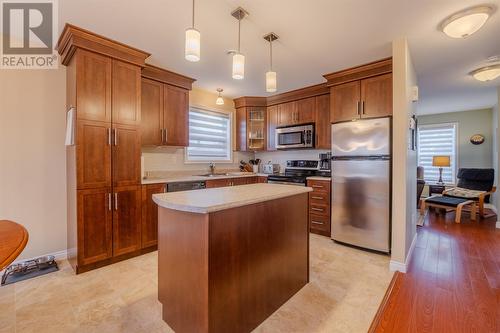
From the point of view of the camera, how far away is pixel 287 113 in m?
4.61

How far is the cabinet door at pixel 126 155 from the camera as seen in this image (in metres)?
2.73

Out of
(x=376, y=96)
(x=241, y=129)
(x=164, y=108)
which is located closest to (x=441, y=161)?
(x=376, y=96)

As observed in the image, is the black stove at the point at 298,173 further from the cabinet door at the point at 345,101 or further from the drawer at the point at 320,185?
the cabinet door at the point at 345,101

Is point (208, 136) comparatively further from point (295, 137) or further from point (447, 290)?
point (447, 290)

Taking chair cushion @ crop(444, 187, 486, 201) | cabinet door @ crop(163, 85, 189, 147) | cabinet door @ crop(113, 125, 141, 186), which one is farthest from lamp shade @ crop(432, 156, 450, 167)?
cabinet door @ crop(113, 125, 141, 186)

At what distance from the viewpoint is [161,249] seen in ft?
5.83

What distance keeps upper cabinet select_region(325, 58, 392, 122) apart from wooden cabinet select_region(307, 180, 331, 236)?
1.05 metres

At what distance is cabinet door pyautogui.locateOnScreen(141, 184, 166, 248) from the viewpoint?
299 cm

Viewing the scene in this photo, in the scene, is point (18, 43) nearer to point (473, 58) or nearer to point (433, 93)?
point (473, 58)

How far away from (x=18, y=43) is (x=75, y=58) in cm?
76

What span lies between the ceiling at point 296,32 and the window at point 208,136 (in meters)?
0.91

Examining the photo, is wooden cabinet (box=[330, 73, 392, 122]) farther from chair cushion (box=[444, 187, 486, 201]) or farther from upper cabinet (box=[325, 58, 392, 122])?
chair cushion (box=[444, 187, 486, 201])

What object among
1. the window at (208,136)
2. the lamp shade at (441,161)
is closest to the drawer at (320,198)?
the window at (208,136)

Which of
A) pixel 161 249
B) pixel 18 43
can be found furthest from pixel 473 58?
pixel 18 43
